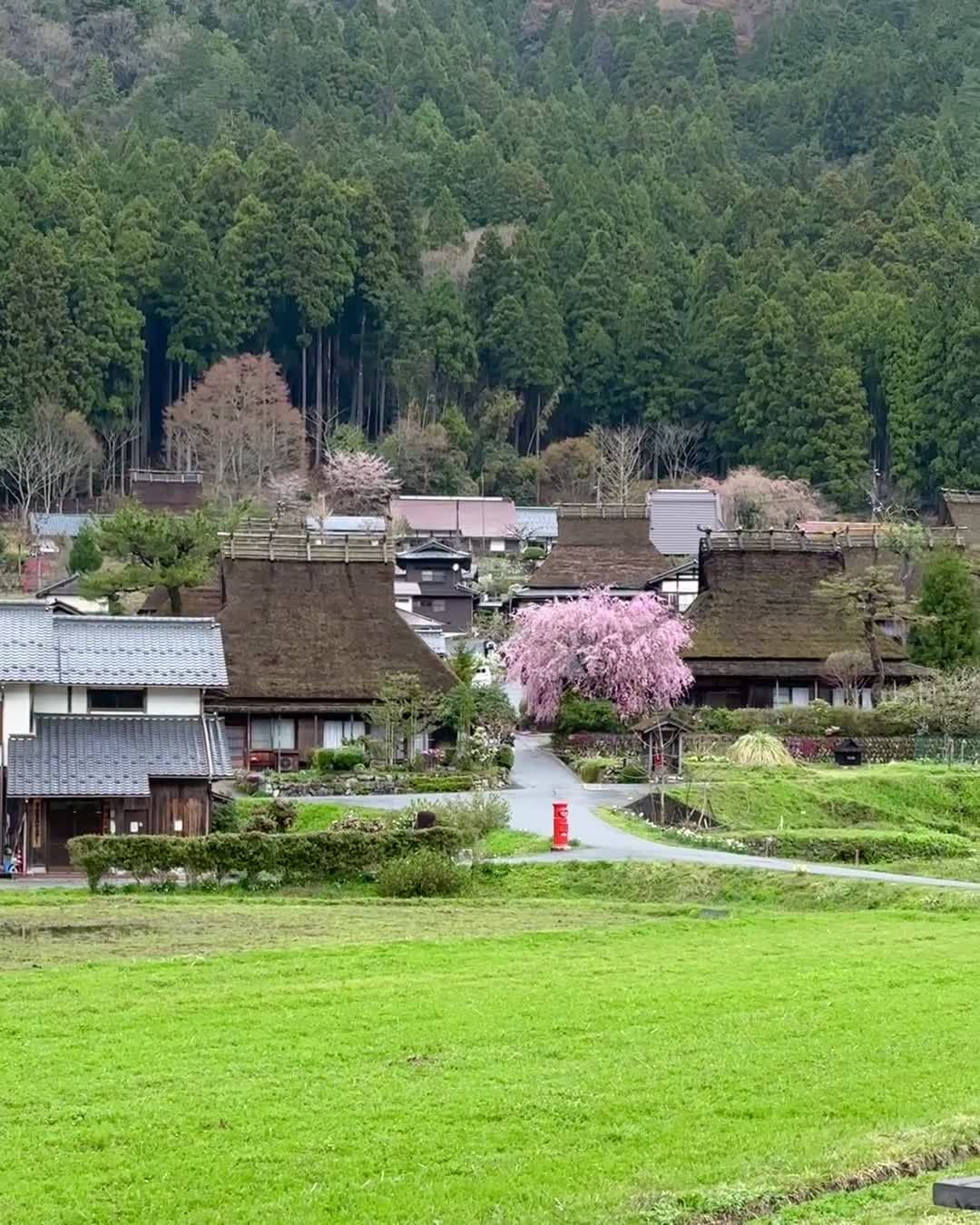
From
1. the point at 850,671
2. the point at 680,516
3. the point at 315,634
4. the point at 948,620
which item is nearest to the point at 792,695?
the point at 850,671

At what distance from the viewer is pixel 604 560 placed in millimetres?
52125

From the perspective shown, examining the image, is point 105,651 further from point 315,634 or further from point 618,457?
point 618,457

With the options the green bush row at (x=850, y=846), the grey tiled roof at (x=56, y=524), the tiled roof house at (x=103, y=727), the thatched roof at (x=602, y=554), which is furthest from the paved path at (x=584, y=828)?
the grey tiled roof at (x=56, y=524)

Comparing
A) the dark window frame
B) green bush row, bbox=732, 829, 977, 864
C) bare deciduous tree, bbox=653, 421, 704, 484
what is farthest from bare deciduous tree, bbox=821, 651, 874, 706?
bare deciduous tree, bbox=653, 421, 704, 484

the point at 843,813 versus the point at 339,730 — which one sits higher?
the point at 339,730

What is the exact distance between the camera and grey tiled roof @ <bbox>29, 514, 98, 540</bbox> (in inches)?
2522

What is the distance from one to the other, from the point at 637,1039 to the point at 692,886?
960cm

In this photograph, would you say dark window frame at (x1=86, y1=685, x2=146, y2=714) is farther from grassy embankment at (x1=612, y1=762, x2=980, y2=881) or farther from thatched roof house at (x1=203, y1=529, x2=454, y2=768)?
thatched roof house at (x1=203, y1=529, x2=454, y2=768)

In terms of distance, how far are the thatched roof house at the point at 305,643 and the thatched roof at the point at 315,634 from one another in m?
0.02

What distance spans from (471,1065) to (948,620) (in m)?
30.6

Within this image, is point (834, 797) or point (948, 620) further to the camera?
point (948, 620)

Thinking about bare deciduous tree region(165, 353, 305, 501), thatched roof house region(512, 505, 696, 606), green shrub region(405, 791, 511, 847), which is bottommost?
green shrub region(405, 791, 511, 847)

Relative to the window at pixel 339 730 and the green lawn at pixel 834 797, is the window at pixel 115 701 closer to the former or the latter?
the green lawn at pixel 834 797

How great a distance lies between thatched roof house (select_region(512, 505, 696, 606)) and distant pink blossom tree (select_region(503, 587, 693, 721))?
8614 mm
